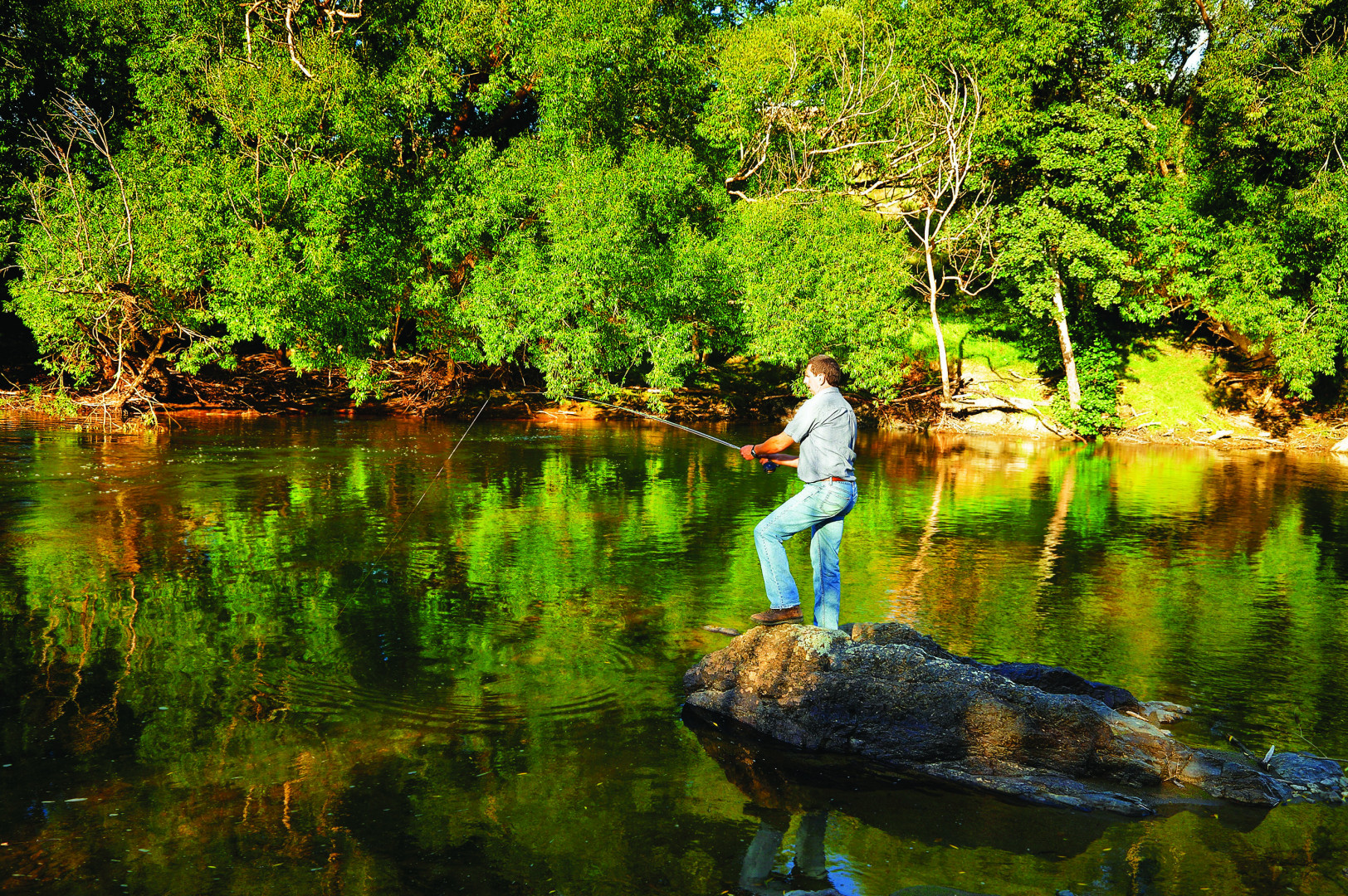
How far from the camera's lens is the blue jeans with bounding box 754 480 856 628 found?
7.40m

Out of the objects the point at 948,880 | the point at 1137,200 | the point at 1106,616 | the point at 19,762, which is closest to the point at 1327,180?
the point at 1137,200

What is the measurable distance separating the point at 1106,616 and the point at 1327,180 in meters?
22.6

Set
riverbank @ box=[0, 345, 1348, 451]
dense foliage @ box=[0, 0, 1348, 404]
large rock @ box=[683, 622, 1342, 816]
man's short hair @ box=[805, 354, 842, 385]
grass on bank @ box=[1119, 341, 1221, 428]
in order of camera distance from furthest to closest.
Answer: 1. grass on bank @ box=[1119, 341, 1221, 428]
2. riverbank @ box=[0, 345, 1348, 451]
3. dense foliage @ box=[0, 0, 1348, 404]
4. man's short hair @ box=[805, 354, 842, 385]
5. large rock @ box=[683, 622, 1342, 816]

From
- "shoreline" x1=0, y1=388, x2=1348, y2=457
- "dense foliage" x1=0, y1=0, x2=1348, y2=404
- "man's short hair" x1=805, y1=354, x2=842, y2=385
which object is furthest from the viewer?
"shoreline" x1=0, y1=388, x2=1348, y2=457

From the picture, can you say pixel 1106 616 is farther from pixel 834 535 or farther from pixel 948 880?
pixel 948 880

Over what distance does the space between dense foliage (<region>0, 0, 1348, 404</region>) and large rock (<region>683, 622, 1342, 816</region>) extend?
811 inches

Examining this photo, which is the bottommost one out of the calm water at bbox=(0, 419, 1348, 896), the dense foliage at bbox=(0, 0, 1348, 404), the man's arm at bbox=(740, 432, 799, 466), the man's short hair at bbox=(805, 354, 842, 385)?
the calm water at bbox=(0, 419, 1348, 896)

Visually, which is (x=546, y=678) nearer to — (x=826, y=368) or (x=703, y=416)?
(x=826, y=368)

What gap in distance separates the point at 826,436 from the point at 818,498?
0.47m

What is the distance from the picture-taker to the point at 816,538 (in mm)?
7617

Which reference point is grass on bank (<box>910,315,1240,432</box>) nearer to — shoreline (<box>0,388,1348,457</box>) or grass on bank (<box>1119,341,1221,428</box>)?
grass on bank (<box>1119,341,1221,428</box>)

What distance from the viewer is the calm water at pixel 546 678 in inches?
188

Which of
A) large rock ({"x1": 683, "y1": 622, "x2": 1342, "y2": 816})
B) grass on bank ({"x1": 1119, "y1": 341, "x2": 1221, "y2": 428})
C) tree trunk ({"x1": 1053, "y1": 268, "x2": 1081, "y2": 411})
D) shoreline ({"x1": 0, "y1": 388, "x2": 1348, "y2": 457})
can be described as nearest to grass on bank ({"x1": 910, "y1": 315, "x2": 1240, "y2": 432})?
grass on bank ({"x1": 1119, "y1": 341, "x2": 1221, "y2": 428})

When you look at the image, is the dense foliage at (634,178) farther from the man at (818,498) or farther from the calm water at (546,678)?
the man at (818,498)
